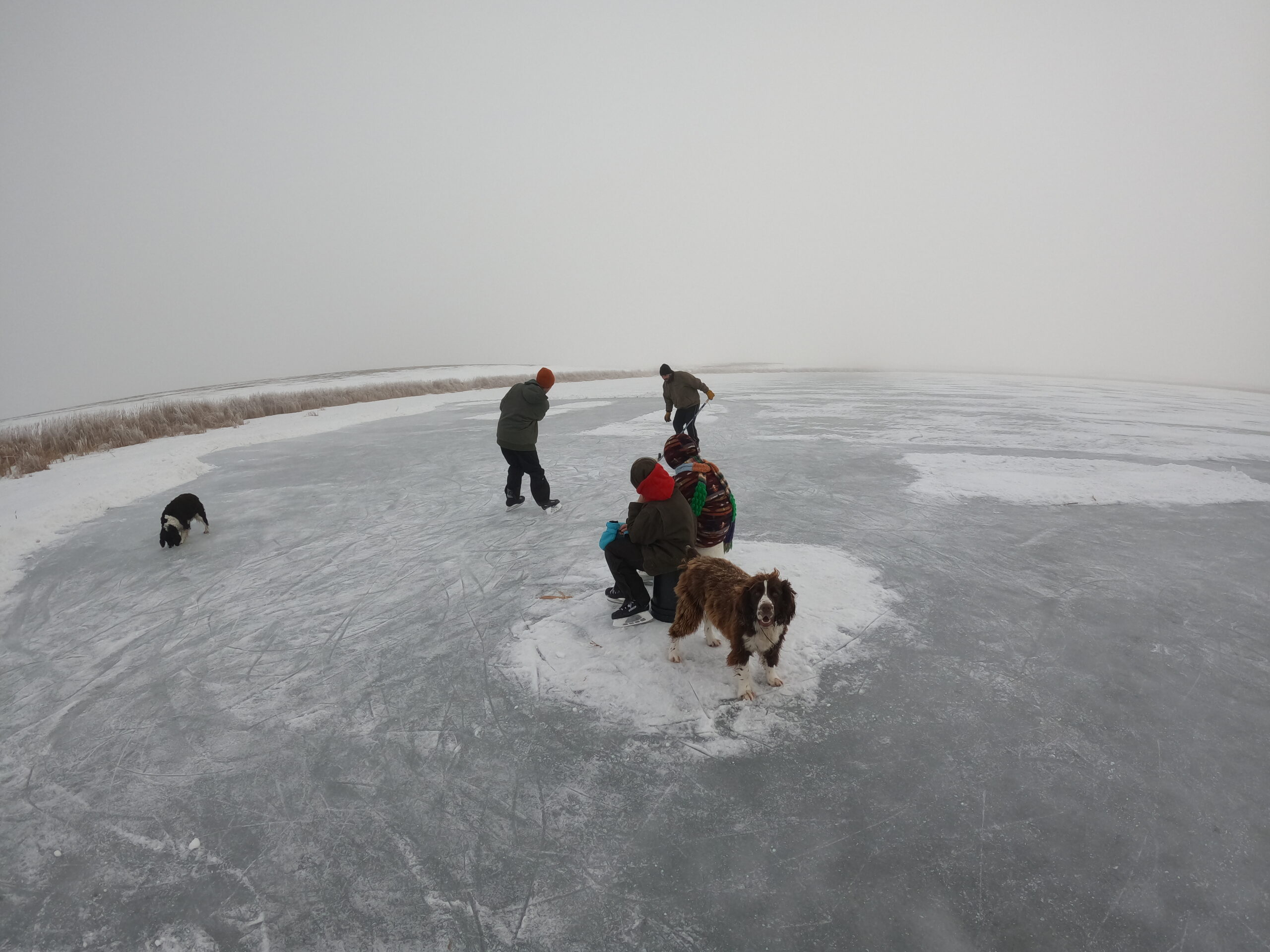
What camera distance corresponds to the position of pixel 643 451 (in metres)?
10.4

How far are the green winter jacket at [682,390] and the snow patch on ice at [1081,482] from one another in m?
3.68

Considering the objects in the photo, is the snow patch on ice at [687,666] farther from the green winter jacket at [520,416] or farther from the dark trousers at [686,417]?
the dark trousers at [686,417]

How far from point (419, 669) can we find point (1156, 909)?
3.70 meters

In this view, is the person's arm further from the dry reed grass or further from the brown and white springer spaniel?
the dry reed grass

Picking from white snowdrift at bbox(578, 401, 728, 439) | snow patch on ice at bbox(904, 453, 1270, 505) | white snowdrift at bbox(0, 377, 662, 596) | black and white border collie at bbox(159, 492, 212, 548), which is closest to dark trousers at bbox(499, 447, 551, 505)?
black and white border collie at bbox(159, 492, 212, 548)

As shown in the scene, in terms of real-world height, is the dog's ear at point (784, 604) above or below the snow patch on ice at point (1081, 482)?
above

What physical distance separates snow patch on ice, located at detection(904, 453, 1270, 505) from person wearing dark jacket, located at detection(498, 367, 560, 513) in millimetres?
5078

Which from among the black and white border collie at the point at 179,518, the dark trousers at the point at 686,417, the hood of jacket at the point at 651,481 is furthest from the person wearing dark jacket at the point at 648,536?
the dark trousers at the point at 686,417

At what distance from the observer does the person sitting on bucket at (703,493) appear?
421 centimetres

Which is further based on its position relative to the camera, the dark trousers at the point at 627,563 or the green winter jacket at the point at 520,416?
the green winter jacket at the point at 520,416

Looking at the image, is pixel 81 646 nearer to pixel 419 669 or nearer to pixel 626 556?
pixel 419 669

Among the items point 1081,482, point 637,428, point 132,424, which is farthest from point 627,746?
point 132,424

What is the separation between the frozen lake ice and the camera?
2.03 metres

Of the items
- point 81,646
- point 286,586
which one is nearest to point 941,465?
point 286,586
